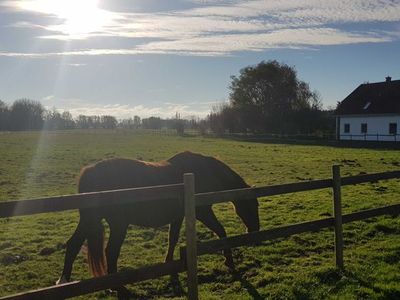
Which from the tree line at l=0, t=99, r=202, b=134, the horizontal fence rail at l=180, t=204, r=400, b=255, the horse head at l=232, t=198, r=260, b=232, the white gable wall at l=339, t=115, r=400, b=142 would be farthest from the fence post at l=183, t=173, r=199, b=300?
the tree line at l=0, t=99, r=202, b=134

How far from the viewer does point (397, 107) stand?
172ft

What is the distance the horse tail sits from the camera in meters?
5.61

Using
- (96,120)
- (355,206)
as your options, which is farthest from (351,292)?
(96,120)

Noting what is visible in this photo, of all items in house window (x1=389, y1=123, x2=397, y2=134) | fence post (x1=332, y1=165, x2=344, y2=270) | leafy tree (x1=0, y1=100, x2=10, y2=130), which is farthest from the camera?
leafy tree (x1=0, y1=100, x2=10, y2=130)

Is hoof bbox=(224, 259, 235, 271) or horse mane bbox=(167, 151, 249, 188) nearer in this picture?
hoof bbox=(224, 259, 235, 271)

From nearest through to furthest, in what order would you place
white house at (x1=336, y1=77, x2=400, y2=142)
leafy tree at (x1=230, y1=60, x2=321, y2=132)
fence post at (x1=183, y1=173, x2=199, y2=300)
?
fence post at (x1=183, y1=173, x2=199, y2=300) → white house at (x1=336, y1=77, x2=400, y2=142) → leafy tree at (x1=230, y1=60, x2=321, y2=132)

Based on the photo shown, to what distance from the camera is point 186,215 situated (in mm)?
4961

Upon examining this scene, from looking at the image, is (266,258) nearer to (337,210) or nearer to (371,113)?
(337,210)

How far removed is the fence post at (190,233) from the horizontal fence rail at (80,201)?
3.9 inches

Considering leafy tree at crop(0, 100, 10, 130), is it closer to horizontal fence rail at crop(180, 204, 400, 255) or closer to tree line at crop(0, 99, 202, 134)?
tree line at crop(0, 99, 202, 134)

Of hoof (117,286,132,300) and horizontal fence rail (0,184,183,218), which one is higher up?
horizontal fence rail (0,184,183,218)

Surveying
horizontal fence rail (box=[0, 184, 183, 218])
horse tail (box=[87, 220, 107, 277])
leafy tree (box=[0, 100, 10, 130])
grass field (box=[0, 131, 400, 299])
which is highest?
leafy tree (box=[0, 100, 10, 130])

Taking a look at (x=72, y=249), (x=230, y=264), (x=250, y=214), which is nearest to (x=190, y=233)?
(x=72, y=249)

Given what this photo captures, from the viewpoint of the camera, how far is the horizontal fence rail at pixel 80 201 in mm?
3807
